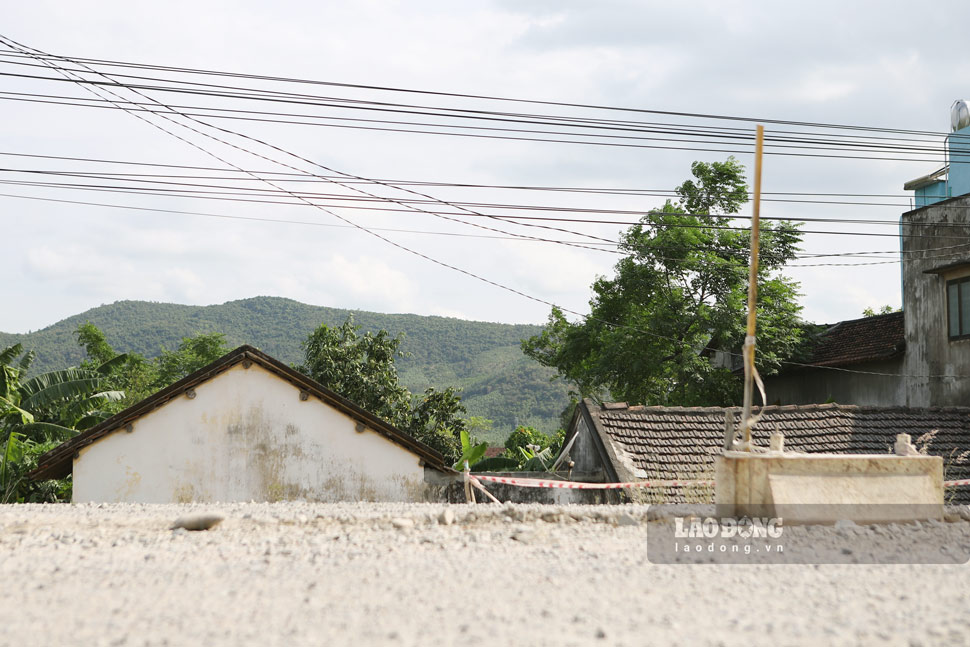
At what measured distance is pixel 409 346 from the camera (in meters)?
128

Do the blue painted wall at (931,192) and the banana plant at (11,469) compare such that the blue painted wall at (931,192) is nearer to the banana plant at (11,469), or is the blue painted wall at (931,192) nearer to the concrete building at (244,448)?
the concrete building at (244,448)

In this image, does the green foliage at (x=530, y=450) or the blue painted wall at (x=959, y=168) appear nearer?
the green foliage at (x=530, y=450)

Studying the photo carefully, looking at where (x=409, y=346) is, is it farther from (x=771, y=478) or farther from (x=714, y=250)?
(x=771, y=478)

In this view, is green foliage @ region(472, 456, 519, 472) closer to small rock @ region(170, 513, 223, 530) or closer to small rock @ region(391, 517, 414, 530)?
small rock @ region(391, 517, 414, 530)

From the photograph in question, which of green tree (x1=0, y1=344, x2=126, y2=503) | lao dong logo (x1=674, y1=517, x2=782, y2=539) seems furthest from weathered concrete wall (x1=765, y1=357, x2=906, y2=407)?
green tree (x1=0, y1=344, x2=126, y2=503)

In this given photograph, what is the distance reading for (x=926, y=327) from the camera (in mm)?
23266

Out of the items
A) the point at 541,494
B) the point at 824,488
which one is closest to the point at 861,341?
the point at 541,494

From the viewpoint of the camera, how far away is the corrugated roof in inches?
727

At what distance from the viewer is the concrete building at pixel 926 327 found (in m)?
22.0

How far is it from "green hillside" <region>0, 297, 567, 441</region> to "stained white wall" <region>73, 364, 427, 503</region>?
77.7m

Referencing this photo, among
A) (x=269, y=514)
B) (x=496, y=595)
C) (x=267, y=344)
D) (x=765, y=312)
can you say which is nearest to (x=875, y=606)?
(x=496, y=595)

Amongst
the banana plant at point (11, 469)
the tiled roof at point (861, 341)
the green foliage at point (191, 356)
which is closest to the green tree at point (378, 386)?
the banana plant at point (11, 469)

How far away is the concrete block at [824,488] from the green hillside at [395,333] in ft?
293

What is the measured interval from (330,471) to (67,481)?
13.1m
